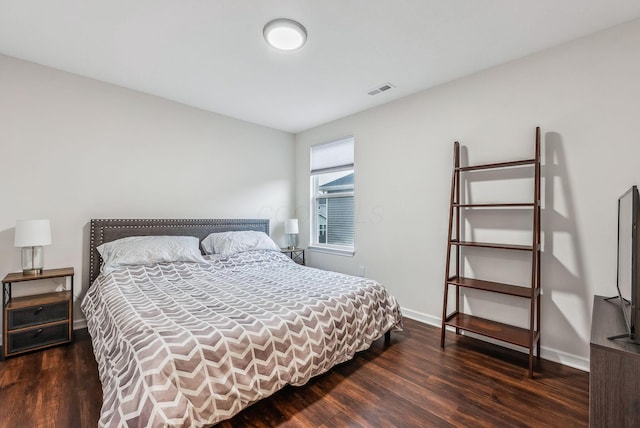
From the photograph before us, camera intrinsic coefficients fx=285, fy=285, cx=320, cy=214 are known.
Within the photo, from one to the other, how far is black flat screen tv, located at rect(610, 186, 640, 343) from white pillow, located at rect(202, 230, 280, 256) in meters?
3.21

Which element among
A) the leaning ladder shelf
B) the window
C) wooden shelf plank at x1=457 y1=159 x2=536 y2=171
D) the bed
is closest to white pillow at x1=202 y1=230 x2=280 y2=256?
the bed

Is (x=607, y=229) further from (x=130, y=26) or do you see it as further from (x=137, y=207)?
(x=137, y=207)

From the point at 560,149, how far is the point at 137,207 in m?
4.17

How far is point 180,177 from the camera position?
3.58 metres

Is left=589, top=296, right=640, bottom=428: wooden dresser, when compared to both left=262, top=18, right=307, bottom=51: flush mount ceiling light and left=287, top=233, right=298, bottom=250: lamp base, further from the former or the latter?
left=287, top=233, right=298, bottom=250: lamp base

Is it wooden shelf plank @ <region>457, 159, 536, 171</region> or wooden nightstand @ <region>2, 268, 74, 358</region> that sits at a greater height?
wooden shelf plank @ <region>457, 159, 536, 171</region>

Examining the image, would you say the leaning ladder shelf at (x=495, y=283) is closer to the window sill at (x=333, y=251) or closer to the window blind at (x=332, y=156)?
the window sill at (x=333, y=251)

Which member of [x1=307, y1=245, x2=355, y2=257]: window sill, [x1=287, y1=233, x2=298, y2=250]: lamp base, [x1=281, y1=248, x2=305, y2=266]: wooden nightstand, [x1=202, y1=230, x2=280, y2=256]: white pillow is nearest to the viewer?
[x1=202, y1=230, x2=280, y2=256]: white pillow

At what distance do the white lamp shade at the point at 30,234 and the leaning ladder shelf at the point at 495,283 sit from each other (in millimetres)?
3571

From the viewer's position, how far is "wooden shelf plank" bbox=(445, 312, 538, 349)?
225cm

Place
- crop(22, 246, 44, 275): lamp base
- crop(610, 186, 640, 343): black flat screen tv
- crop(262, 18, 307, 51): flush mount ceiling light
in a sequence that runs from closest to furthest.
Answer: crop(610, 186, 640, 343): black flat screen tv < crop(262, 18, 307, 51): flush mount ceiling light < crop(22, 246, 44, 275): lamp base

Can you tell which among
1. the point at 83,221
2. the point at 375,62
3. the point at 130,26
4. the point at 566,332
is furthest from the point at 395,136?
the point at 83,221

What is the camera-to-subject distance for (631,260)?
4.50 ft

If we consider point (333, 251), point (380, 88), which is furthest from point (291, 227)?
point (380, 88)
